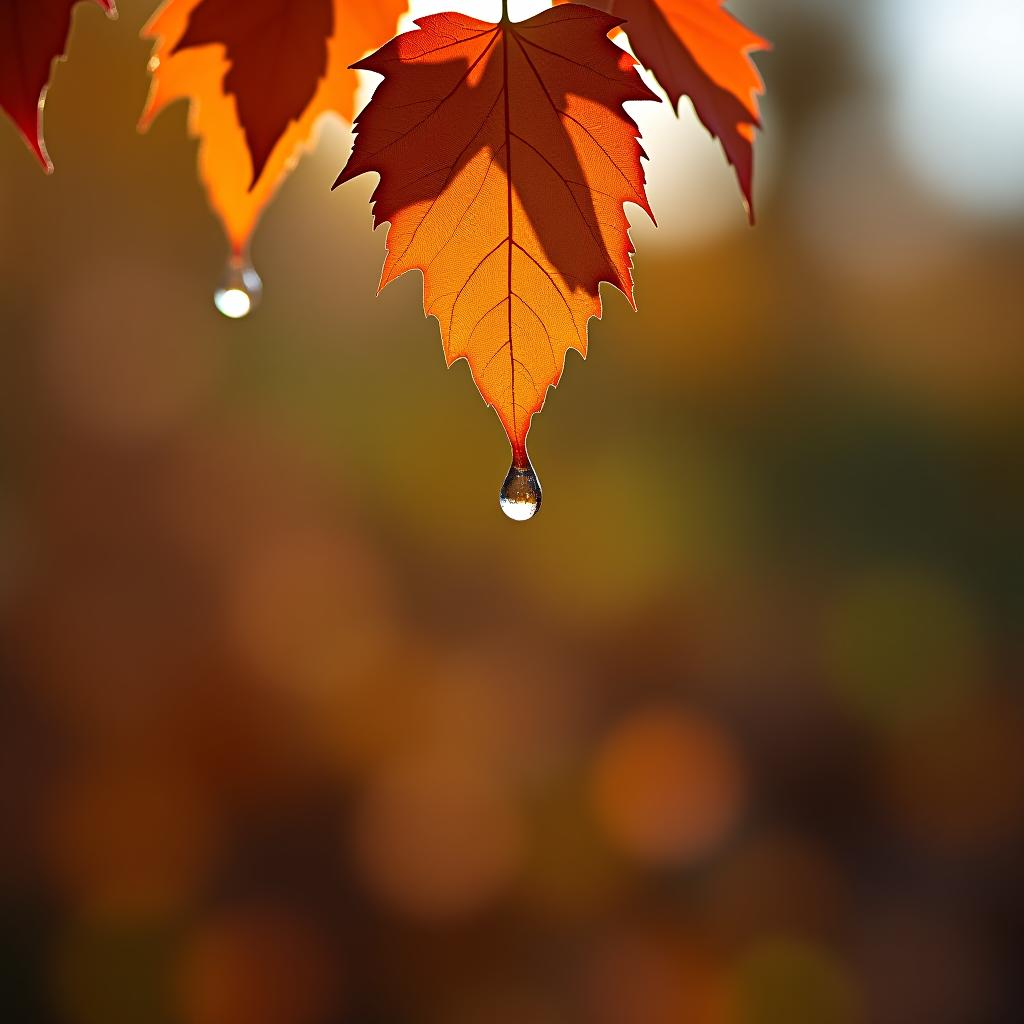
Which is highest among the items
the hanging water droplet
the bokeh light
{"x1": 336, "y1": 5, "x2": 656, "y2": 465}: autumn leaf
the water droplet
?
{"x1": 336, "y1": 5, "x2": 656, "y2": 465}: autumn leaf

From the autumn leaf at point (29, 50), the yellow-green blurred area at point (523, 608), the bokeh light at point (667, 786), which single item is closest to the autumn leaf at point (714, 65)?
the autumn leaf at point (29, 50)

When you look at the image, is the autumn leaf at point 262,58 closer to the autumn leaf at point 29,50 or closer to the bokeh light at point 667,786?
the autumn leaf at point 29,50

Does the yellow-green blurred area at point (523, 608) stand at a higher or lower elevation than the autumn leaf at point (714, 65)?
lower

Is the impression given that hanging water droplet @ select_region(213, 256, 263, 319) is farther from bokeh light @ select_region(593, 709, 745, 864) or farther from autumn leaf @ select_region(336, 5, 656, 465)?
bokeh light @ select_region(593, 709, 745, 864)

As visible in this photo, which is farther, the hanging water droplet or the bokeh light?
the bokeh light

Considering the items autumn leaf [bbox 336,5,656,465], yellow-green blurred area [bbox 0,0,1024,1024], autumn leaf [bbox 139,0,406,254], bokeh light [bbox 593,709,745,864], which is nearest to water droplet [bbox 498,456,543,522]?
autumn leaf [bbox 336,5,656,465]

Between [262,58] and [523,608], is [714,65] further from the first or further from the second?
[523,608]

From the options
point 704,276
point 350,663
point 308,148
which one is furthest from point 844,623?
point 308,148
